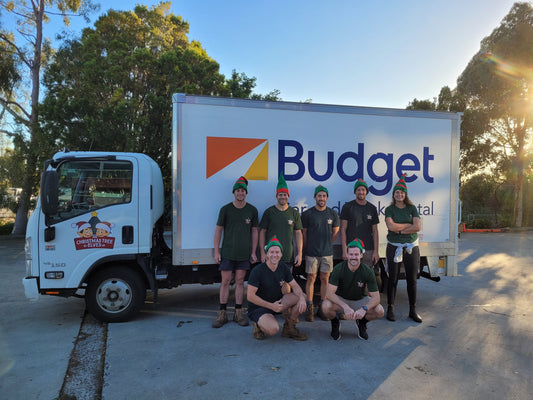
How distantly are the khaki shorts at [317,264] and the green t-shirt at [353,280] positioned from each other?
1.89 ft

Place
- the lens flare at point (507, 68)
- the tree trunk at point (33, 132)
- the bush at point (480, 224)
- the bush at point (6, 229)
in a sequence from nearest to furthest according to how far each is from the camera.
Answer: the tree trunk at point (33, 132), the bush at point (6, 229), the lens flare at point (507, 68), the bush at point (480, 224)

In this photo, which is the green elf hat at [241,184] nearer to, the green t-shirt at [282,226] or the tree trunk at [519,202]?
the green t-shirt at [282,226]

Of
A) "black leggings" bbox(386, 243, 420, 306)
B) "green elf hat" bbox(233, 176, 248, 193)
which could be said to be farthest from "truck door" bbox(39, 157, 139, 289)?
"black leggings" bbox(386, 243, 420, 306)

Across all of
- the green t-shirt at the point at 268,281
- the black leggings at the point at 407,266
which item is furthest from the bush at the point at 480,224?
the green t-shirt at the point at 268,281

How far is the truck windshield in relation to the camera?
14.9 feet

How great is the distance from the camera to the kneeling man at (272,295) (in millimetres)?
3994

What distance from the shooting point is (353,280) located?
4.20 meters

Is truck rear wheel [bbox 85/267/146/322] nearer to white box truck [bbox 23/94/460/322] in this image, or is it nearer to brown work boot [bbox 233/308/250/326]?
white box truck [bbox 23/94/460/322]

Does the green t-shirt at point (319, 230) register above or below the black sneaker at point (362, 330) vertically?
above

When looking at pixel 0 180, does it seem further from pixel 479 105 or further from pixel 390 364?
pixel 479 105

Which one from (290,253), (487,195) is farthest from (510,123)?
(290,253)

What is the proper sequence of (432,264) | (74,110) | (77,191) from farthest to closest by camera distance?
(74,110) < (432,264) < (77,191)

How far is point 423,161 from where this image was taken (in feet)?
18.0

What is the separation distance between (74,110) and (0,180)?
18.2 feet
